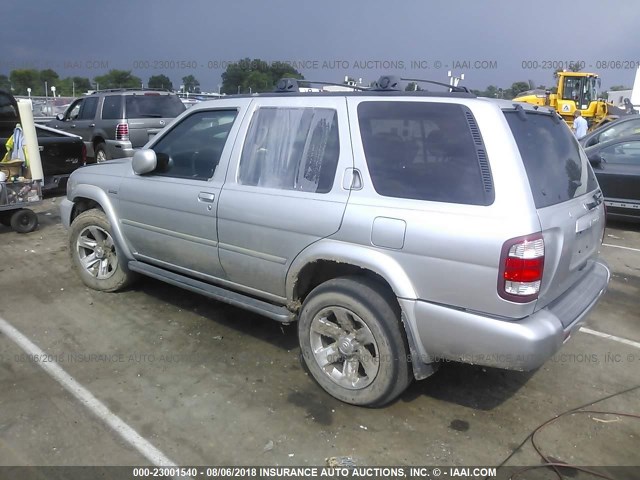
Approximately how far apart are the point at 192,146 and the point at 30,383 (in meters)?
2.08

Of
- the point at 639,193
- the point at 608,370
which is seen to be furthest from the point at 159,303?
the point at 639,193

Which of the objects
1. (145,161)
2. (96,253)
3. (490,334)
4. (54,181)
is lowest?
(54,181)

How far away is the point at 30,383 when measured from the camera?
3.68 m

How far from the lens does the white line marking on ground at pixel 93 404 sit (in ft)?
9.88

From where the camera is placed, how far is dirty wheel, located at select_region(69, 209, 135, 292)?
5094 mm

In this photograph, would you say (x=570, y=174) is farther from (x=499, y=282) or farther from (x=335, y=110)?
(x=335, y=110)

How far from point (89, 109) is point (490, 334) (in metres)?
12.0

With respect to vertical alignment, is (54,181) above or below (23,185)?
below

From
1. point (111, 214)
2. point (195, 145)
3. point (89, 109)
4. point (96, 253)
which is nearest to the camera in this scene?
point (195, 145)

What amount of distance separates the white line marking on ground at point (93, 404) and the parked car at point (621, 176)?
7442 mm

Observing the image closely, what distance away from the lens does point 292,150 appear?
374 cm

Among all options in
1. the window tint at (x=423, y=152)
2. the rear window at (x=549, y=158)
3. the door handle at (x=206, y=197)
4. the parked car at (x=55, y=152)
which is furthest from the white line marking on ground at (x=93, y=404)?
the parked car at (x=55, y=152)

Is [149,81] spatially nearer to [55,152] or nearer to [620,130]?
[55,152]

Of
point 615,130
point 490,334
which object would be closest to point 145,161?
point 490,334
